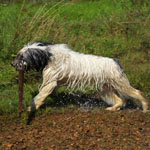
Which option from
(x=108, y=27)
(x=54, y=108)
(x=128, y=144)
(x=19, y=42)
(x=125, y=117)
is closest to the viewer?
(x=128, y=144)

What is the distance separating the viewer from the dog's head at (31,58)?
5.51 metres

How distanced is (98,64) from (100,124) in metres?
1.08

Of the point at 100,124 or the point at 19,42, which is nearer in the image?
the point at 100,124

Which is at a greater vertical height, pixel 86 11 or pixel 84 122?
pixel 86 11

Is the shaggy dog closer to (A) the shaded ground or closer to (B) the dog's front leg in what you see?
(B) the dog's front leg

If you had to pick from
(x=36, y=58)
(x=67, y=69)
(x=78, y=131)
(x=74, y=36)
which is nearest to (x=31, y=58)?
(x=36, y=58)

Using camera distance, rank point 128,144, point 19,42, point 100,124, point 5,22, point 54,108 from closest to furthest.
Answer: point 128,144, point 100,124, point 54,108, point 19,42, point 5,22

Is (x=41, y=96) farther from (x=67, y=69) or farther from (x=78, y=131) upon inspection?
(x=78, y=131)

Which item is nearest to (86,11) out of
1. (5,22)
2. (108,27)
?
(108,27)

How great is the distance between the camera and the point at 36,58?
552 centimetres

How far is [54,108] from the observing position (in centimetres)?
596

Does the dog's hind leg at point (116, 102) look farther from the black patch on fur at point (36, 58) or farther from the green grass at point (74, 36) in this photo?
the black patch on fur at point (36, 58)

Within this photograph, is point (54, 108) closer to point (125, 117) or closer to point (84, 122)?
point (84, 122)

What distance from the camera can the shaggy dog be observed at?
18.2 feet
